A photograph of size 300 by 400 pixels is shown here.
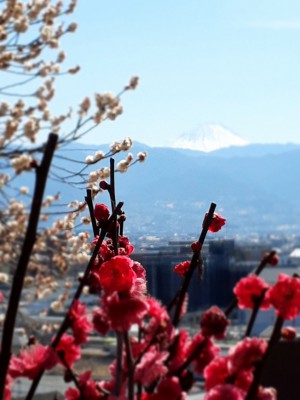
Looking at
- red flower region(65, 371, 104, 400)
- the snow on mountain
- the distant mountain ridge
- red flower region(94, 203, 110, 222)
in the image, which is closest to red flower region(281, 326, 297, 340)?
red flower region(65, 371, 104, 400)

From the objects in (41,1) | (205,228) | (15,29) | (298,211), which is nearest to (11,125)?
(15,29)

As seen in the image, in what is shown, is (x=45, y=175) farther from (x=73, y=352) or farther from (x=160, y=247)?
(x=160, y=247)

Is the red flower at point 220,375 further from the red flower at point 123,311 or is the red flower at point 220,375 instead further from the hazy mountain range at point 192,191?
the hazy mountain range at point 192,191

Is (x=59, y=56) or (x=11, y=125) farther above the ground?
(x=59, y=56)

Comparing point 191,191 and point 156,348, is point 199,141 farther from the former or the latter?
point 156,348

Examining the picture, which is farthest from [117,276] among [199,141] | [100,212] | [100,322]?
[199,141]

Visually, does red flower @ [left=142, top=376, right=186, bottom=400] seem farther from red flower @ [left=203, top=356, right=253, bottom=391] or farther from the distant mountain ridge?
the distant mountain ridge
